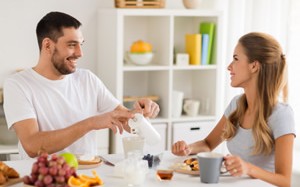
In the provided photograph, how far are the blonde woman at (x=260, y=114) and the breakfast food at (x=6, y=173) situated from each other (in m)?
0.74

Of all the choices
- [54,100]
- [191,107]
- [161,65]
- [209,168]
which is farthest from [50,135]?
[191,107]

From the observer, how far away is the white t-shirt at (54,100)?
2740 millimetres

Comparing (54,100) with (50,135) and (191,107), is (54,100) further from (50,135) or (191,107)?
(191,107)

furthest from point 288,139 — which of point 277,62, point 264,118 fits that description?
point 277,62

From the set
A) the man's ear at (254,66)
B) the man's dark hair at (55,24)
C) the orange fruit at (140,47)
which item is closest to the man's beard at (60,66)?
the man's dark hair at (55,24)

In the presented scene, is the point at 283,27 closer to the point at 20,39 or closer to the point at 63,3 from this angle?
the point at 63,3

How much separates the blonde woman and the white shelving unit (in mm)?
1370

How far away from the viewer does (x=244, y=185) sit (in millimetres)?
2195

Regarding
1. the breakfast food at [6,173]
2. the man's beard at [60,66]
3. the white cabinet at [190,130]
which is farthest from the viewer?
the white cabinet at [190,130]

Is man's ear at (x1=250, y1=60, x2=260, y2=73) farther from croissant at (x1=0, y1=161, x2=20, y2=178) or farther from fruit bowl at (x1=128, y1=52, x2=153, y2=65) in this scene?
fruit bowl at (x1=128, y1=52, x2=153, y2=65)

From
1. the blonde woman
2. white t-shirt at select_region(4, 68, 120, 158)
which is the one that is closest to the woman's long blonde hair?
the blonde woman

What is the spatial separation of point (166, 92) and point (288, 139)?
1815 millimetres

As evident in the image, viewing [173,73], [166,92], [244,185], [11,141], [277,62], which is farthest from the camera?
[173,73]

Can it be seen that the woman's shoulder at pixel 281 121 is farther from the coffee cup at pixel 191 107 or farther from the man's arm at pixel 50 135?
the coffee cup at pixel 191 107
